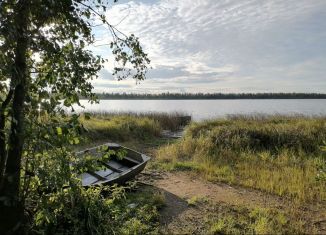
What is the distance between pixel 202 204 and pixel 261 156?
169 inches

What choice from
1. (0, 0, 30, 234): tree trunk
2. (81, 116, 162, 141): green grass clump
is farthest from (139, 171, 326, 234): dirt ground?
(81, 116, 162, 141): green grass clump

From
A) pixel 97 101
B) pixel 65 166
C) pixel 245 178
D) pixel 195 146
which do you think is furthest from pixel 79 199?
pixel 195 146

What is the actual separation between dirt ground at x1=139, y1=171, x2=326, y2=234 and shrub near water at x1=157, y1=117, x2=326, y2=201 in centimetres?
44

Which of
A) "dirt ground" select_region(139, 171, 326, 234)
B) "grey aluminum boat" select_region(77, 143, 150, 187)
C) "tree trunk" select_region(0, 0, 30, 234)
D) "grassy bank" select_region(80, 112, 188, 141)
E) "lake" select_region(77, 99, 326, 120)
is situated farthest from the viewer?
"lake" select_region(77, 99, 326, 120)

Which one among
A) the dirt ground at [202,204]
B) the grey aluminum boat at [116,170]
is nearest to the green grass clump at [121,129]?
the grey aluminum boat at [116,170]

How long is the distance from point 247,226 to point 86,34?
3447mm

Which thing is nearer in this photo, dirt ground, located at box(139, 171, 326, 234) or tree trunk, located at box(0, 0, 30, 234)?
tree trunk, located at box(0, 0, 30, 234)

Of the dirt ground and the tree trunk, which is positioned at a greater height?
the tree trunk

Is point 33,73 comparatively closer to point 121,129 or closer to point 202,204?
point 202,204

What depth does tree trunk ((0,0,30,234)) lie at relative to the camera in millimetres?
2799

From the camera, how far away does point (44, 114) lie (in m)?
3.20

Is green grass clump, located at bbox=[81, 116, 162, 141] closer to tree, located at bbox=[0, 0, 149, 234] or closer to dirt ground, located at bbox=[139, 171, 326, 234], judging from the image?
dirt ground, located at bbox=[139, 171, 326, 234]

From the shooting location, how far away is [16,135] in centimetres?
303

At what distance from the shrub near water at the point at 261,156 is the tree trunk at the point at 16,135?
5059 mm
